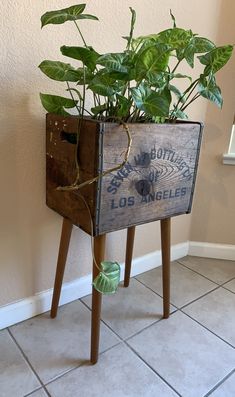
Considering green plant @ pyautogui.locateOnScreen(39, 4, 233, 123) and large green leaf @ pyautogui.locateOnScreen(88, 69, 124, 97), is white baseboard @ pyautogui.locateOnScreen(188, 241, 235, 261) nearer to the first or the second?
green plant @ pyautogui.locateOnScreen(39, 4, 233, 123)

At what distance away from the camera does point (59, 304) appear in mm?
1346

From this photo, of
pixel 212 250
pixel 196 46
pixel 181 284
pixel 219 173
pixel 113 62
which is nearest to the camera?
pixel 113 62

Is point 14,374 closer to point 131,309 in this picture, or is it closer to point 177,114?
point 131,309

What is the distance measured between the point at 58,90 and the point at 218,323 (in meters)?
1.13

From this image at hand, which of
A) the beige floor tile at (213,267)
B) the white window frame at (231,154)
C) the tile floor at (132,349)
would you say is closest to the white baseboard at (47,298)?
the tile floor at (132,349)

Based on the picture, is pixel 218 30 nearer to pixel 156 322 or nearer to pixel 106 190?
pixel 106 190

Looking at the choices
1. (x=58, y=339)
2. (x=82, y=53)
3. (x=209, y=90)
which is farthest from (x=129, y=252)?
(x=82, y=53)

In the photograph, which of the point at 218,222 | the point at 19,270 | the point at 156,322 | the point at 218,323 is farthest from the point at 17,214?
the point at 218,222

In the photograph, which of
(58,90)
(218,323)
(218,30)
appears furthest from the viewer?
(218,30)

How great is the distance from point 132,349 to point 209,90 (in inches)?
36.7

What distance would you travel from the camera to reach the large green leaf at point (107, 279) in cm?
85

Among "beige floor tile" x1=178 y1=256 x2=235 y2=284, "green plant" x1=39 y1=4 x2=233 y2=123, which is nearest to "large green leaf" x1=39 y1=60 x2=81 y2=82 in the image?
"green plant" x1=39 y1=4 x2=233 y2=123

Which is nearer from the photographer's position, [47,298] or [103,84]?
Answer: [103,84]

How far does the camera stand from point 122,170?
897 mm
